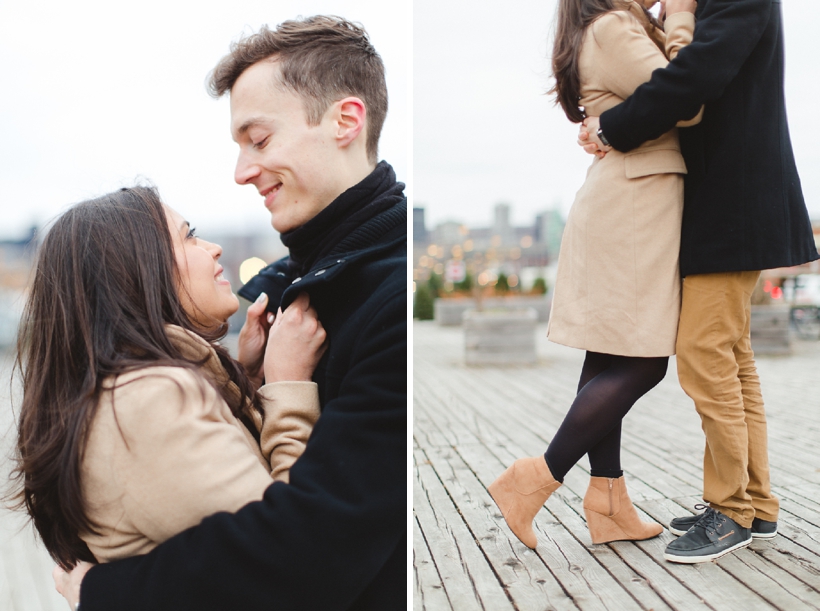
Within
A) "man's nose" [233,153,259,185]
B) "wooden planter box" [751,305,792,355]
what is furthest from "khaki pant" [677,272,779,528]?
"wooden planter box" [751,305,792,355]

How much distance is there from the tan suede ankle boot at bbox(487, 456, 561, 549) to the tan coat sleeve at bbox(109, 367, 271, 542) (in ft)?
3.13

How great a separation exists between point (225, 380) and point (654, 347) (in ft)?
3.57

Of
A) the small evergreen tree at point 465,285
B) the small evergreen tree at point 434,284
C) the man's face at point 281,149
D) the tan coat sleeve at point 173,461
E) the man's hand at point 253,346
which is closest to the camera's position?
the tan coat sleeve at point 173,461

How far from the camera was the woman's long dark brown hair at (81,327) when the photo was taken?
3.57 ft

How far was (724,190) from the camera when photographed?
5.39 feet

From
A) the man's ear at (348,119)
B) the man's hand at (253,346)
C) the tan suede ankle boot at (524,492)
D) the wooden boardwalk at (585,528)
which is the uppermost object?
the man's ear at (348,119)

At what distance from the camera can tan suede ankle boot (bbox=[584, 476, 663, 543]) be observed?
6.13ft

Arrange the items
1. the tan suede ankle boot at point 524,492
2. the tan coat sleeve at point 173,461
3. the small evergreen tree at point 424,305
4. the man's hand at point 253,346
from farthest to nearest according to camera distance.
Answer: the small evergreen tree at point 424,305
the tan suede ankle boot at point 524,492
the man's hand at point 253,346
the tan coat sleeve at point 173,461

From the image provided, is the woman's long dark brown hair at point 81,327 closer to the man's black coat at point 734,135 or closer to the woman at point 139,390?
the woman at point 139,390

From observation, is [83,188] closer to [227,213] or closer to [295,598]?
[227,213]

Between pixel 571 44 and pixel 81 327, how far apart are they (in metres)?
1.44

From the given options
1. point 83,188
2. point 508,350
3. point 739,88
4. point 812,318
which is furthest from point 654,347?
point 812,318

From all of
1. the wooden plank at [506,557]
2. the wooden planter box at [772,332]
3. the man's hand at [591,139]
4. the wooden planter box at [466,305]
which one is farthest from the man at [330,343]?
the wooden planter box at [466,305]

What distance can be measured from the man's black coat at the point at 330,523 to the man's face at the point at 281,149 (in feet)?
0.53
